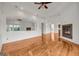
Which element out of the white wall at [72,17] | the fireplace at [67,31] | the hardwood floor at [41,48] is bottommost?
the hardwood floor at [41,48]

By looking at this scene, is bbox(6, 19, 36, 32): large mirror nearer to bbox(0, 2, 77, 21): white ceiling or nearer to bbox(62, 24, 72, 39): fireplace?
bbox(0, 2, 77, 21): white ceiling

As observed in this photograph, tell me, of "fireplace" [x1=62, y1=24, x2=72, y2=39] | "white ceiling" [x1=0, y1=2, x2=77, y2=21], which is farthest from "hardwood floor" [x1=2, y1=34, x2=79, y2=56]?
"white ceiling" [x1=0, y1=2, x2=77, y2=21]

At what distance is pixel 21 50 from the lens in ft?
6.58

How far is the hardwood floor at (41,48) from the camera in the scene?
2.00 meters

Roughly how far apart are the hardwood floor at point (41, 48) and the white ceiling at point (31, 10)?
405mm

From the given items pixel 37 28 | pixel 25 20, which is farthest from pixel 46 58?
pixel 25 20

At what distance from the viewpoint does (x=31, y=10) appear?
2.01 metres

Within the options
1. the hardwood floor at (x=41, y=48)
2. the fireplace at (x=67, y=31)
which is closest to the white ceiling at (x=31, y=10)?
the fireplace at (x=67, y=31)

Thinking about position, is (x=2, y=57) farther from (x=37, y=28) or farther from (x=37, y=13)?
(x=37, y=13)

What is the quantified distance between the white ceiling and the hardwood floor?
405 mm

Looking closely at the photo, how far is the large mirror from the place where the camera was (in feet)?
6.56

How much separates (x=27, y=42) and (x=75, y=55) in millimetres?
828

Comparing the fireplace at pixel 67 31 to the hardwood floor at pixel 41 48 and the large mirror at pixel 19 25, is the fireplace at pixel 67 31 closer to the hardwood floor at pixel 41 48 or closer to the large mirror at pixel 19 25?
the hardwood floor at pixel 41 48

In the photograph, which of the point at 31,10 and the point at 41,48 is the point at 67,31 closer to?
the point at 41,48
